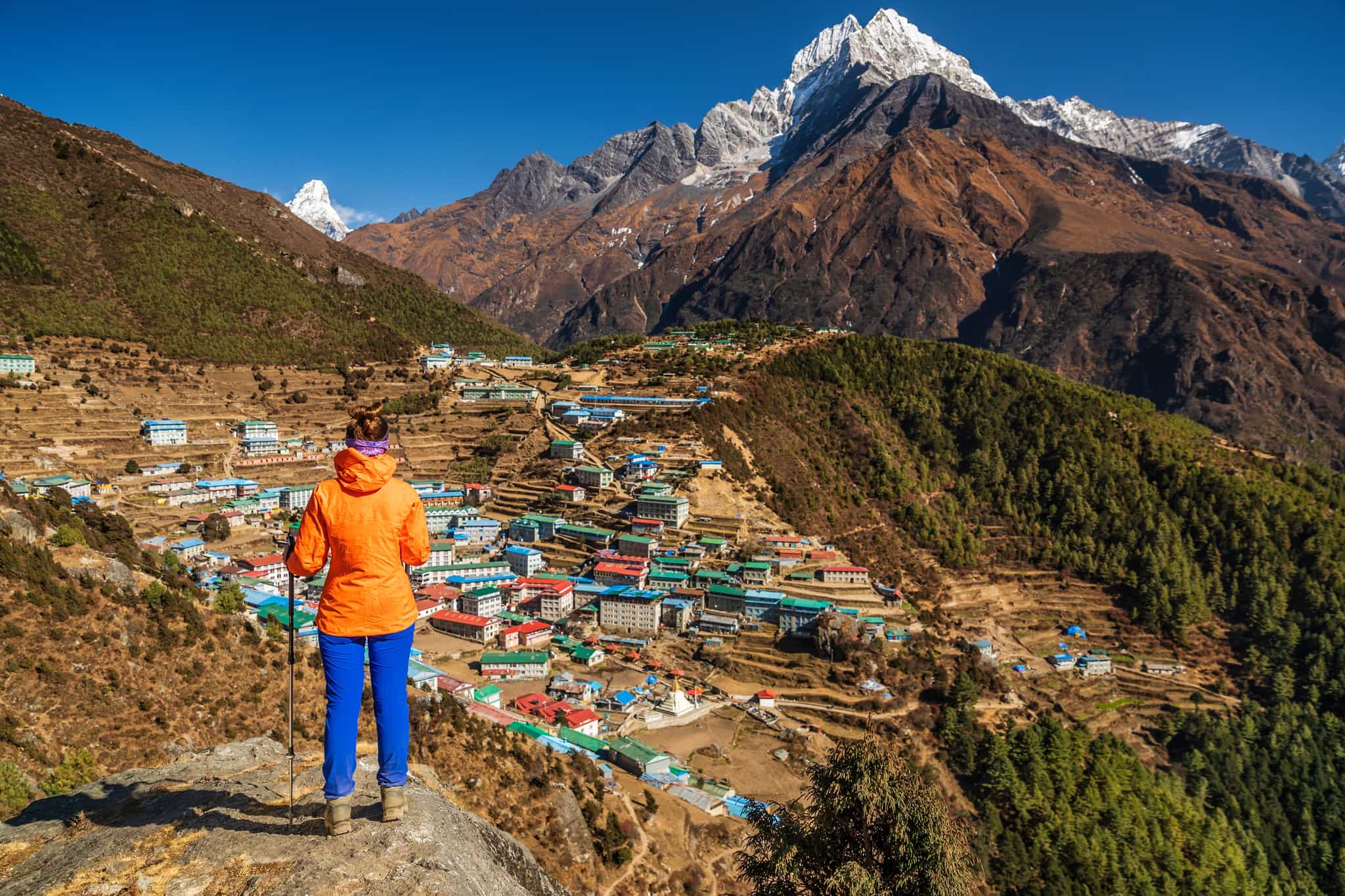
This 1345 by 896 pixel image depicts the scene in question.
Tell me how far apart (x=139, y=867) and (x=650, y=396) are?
56.9m

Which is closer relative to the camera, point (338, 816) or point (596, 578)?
point (338, 816)

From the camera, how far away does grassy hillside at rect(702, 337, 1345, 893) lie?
102 feet

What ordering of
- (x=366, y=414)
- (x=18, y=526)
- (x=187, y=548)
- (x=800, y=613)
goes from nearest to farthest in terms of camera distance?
(x=366, y=414)
(x=18, y=526)
(x=800, y=613)
(x=187, y=548)

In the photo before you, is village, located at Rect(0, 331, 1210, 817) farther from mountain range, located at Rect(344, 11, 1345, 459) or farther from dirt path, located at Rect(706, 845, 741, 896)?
mountain range, located at Rect(344, 11, 1345, 459)

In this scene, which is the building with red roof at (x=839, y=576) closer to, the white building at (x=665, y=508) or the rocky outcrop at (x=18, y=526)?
the white building at (x=665, y=508)

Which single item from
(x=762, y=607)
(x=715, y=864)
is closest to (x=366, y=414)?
(x=715, y=864)

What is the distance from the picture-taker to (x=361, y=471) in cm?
525

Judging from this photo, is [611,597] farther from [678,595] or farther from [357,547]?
[357,547]

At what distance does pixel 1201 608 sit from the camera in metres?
48.0

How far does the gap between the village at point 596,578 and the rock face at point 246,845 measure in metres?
17.2

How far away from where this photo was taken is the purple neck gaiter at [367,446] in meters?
5.28

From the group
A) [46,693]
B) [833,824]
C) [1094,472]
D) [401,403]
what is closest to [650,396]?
[401,403]

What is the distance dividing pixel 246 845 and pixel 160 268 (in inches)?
3137

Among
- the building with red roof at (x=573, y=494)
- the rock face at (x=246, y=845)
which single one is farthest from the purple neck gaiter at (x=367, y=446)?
the building with red roof at (x=573, y=494)
